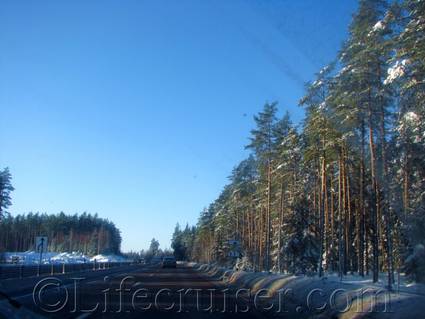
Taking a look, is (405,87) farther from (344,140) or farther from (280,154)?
(280,154)

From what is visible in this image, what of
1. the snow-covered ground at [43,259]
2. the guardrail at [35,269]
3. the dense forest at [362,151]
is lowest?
the snow-covered ground at [43,259]

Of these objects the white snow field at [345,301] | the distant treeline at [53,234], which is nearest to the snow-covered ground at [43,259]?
the distant treeline at [53,234]

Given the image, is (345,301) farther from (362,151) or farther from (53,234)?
(53,234)

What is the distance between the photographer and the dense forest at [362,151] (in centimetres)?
2339

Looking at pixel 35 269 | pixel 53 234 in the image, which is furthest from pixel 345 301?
pixel 53 234

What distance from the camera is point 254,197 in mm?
68750

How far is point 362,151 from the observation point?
34.0 metres

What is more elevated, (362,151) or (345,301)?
(362,151)

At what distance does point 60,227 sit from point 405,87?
590 feet

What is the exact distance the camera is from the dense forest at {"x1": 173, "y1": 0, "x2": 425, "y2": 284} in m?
23.4

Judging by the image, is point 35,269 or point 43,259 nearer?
point 35,269

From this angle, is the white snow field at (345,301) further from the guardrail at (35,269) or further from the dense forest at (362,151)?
the guardrail at (35,269)

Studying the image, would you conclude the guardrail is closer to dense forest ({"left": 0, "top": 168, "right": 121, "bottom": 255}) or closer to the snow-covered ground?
the snow-covered ground

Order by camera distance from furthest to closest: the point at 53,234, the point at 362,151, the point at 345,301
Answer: the point at 53,234, the point at 362,151, the point at 345,301
